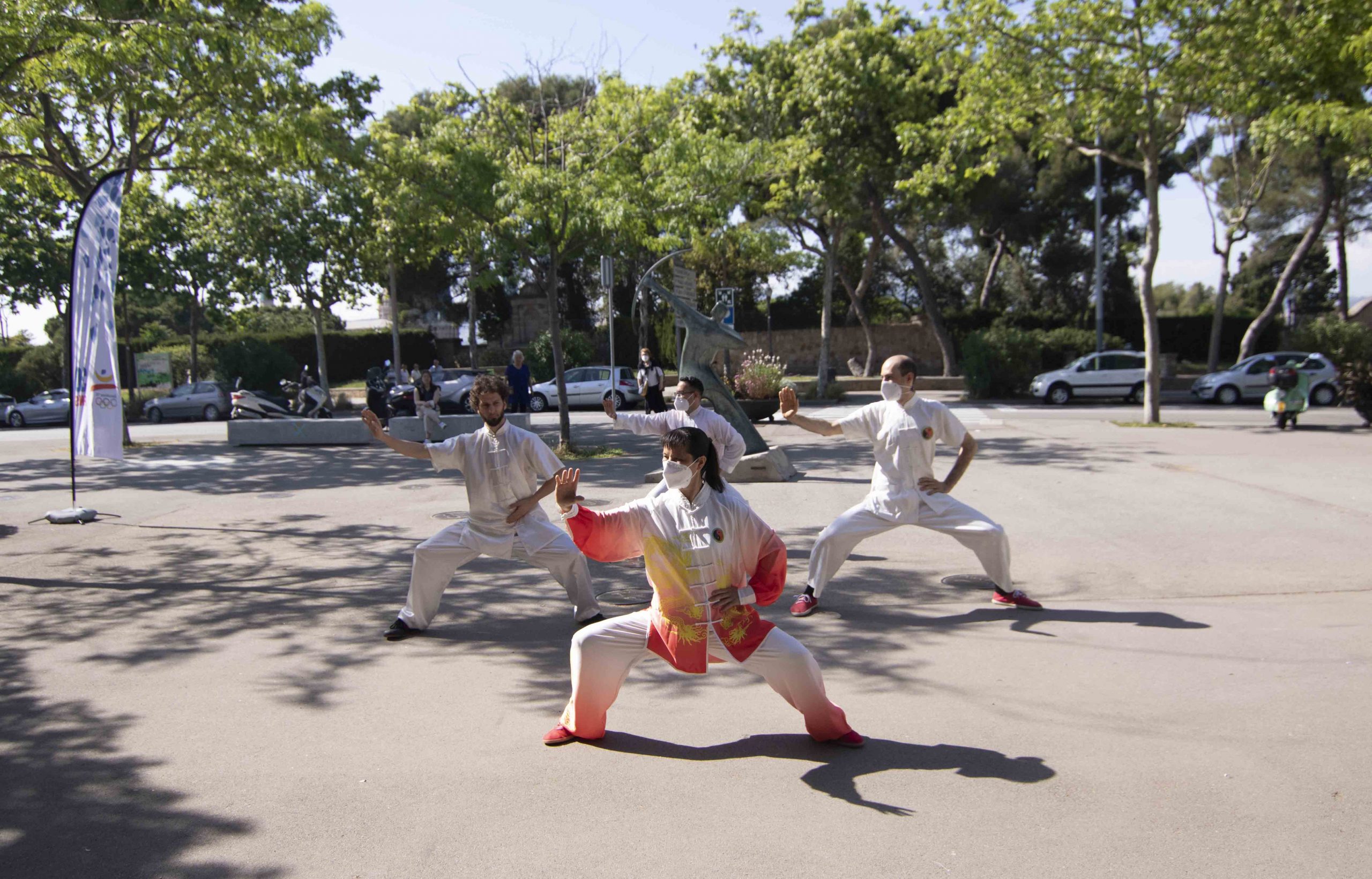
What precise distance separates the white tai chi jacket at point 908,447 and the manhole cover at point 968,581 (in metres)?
1.00

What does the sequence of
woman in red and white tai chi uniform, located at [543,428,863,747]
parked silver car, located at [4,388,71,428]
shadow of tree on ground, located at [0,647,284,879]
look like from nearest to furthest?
shadow of tree on ground, located at [0,647,284,879] → woman in red and white tai chi uniform, located at [543,428,863,747] → parked silver car, located at [4,388,71,428]

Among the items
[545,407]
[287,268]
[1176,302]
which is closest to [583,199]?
[545,407]

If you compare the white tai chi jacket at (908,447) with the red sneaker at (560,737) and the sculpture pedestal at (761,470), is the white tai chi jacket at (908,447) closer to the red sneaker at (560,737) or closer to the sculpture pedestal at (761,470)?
the red sneaker at (560,737)

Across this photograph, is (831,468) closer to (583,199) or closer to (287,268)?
(583,199)

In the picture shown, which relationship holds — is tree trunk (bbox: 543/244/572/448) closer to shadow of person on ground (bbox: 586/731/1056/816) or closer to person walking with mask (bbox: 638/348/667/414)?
person walking with mask (bbox: 638/348/667/414)

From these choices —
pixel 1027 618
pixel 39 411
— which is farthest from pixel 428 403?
pixel 39 411

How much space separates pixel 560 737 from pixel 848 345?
42.2 m

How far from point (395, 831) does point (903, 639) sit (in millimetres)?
3339

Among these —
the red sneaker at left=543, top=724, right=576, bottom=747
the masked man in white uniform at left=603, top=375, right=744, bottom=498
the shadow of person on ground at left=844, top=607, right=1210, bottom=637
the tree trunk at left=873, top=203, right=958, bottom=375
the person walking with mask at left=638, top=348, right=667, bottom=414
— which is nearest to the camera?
the red sneaker at left=543, top=724, right=576, bottom=747

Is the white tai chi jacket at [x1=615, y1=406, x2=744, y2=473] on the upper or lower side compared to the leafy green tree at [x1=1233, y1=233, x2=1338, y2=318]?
lower

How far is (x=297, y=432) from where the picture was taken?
19078mm

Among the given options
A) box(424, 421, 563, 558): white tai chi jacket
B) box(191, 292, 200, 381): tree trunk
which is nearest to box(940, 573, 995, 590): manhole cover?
box(424, 421, 563, 558): white tai chi jacket

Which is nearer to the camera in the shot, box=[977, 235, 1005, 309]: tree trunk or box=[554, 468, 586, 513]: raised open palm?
box=[554, 468, 586, 513]: raised open palm

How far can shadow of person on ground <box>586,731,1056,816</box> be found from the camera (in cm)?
397
